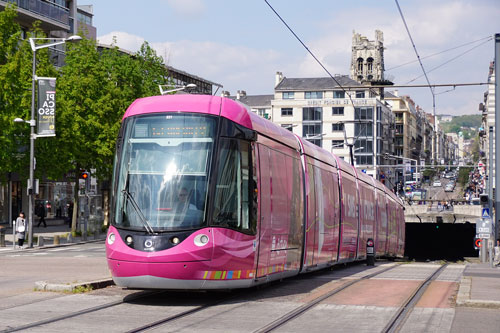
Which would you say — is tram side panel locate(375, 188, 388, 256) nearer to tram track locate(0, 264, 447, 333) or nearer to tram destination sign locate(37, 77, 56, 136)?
tram destination sign locate(37, 77, 56, 136)

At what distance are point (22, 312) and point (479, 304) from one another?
7.12 m

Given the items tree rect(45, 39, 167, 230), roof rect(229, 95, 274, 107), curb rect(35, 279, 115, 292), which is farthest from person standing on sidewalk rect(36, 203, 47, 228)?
roof rect(229, 95, 274, 107)

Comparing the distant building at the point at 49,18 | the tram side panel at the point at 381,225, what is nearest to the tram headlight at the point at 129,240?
the tram side panel at the point at 381,225

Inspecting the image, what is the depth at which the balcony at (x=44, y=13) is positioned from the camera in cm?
5389

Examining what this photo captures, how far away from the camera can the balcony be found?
53.9 metres

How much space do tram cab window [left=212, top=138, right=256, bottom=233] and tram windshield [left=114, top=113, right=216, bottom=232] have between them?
269mm

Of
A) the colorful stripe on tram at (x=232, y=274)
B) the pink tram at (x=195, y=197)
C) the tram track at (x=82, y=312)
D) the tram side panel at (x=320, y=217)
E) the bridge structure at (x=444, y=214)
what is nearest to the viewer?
the tram track at (x=82, y=312)

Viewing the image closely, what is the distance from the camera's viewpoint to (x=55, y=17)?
2287 inches

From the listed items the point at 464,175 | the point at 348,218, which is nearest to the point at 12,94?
the point at 348,218

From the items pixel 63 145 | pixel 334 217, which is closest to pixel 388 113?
pixel 63 145

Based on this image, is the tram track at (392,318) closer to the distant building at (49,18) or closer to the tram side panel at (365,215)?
the tram side panel at (365,215)

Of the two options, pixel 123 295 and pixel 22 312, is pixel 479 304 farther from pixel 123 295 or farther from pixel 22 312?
pixel 22 312

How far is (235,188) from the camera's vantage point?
13.6 m

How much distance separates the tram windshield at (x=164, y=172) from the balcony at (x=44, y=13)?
40.8 meters
